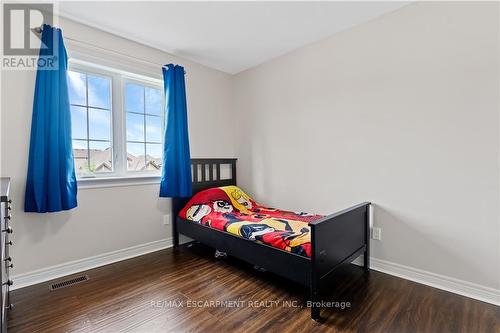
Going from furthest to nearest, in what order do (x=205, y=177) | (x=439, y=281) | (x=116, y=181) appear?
1. (x=205, y=177)
2. (x=116, y=181)
3. (x=439, y=281)

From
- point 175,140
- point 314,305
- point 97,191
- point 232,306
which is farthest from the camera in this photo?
point 175,140

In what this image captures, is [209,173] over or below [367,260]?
over

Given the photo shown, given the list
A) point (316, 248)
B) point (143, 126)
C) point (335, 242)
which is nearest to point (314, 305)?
point (316, 248)

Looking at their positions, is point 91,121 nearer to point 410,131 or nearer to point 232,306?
point 232,306

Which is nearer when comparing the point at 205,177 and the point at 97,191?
the point at 97,191

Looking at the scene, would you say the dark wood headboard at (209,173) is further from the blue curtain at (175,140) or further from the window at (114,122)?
the window at (114,122)

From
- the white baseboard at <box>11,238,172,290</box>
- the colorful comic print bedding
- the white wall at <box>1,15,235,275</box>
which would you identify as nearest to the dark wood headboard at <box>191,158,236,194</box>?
the white wall at <box>1,15,235,275</box>

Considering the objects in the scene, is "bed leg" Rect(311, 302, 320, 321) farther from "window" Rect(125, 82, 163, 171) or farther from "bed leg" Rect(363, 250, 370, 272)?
"window" Rect(125, 82, 163, 171)

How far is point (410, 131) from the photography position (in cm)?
212

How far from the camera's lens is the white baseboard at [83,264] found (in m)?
2.07

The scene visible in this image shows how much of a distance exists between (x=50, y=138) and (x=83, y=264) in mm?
1209

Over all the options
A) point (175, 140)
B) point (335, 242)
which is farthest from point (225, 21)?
point (335, 242)

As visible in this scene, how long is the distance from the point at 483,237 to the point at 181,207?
9.34 ft

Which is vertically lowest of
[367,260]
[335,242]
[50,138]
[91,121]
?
[367,260]
